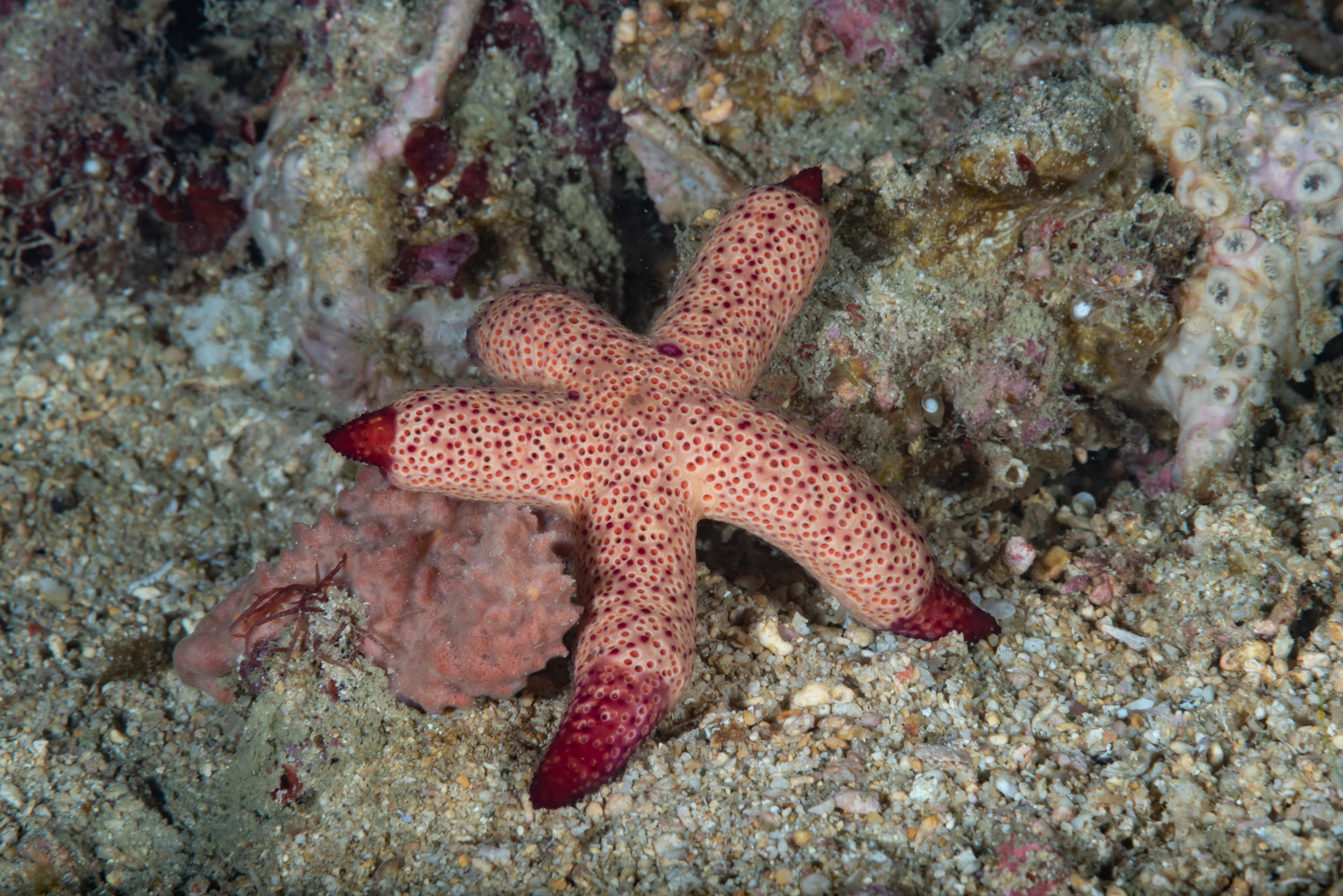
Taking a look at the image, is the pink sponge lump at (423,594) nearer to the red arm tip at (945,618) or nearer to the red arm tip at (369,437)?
the red arm tip at (369,437)

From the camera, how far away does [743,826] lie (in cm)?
336

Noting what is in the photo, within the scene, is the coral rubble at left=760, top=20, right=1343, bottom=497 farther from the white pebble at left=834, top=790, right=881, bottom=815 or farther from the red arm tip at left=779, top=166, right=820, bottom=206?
the white pebble at left=834, top=790, right=881, bottom=815

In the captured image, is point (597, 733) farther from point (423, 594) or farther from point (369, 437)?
point (369, 437)

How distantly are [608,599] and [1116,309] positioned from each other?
126 inches

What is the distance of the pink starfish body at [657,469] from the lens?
341 cm

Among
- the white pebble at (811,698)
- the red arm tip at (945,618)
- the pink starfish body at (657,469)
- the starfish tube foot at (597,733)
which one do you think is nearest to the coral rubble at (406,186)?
the pink starfish body at (657,469)

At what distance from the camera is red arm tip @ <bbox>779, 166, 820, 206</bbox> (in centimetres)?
409

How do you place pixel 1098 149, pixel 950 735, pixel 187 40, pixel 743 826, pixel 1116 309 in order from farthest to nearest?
pixel 187 40
pixel 1116 309
pixel 1098 149
pixel 950 735
pixel 743 826

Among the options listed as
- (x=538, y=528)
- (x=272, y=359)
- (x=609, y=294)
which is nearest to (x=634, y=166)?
(x=609, y=294)

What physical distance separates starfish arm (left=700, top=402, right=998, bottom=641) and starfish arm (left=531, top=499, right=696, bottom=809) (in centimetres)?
29

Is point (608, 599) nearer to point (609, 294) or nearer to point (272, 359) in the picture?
point (609, 294)

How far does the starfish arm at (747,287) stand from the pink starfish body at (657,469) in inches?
0.4

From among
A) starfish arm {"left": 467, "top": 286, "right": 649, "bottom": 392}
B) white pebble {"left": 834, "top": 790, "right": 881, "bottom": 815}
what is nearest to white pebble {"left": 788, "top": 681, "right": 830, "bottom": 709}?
white pebble {"left": 834, "top": 790, "right": 881, "bottom": 815}

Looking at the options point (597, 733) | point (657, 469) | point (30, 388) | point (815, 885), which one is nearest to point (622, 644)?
point (597, 733)
